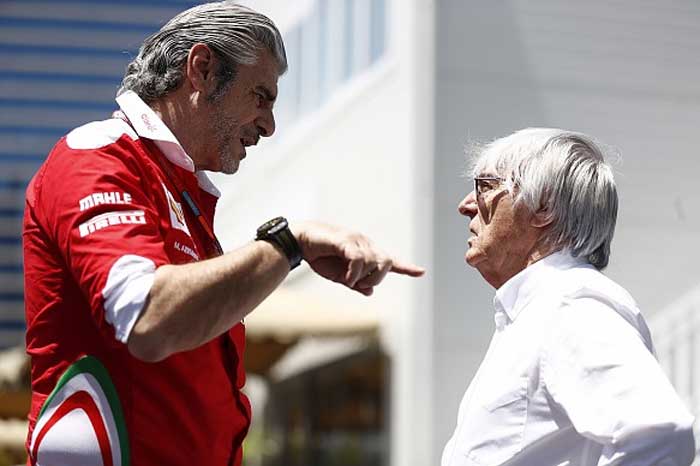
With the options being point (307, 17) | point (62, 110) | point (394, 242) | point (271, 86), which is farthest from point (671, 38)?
point (62, 110)

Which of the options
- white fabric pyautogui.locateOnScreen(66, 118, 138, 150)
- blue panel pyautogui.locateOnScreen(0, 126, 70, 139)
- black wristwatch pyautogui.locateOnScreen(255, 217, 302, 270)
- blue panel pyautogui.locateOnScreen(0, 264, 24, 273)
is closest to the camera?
black wristwatch pyautogui.locateOnScreen(255, 217, 302, 270)

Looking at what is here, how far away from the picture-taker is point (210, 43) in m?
2.48

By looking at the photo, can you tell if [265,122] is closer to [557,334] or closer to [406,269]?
[406,269]

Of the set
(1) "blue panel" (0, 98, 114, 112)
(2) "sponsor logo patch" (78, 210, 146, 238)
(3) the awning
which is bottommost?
(1) "blue panel" (0, 98, 114, 112)

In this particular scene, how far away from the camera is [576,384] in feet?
8.15

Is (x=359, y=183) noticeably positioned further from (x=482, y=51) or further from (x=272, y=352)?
(x=482, y=51)

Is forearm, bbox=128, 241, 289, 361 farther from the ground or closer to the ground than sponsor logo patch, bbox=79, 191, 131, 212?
closer to the ground

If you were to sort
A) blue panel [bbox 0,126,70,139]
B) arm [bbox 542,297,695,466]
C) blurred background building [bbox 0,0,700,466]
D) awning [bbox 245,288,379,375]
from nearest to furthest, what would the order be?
arm [bbox 542,297,695,466]
blurred background building [bbox 0,0,700,466]
awning [bbox 245,288,379,375]
blue panel [bbox 0,126,70,139]

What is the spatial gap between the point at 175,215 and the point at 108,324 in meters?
0.28

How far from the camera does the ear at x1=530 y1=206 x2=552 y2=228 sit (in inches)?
111

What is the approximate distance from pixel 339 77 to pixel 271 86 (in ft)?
39.8

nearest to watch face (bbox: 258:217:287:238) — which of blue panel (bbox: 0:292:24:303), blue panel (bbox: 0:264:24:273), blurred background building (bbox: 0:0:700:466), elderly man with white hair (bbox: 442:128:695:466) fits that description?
elderly man with white hair (bbox: 442:128:695:466)

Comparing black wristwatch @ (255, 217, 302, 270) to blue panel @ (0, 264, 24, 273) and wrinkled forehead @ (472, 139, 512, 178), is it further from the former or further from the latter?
blue panel @ (0, 264, 24, 273)

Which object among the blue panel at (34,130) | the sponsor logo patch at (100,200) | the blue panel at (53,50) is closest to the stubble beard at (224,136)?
the sponsor logo patch at (100,200)
